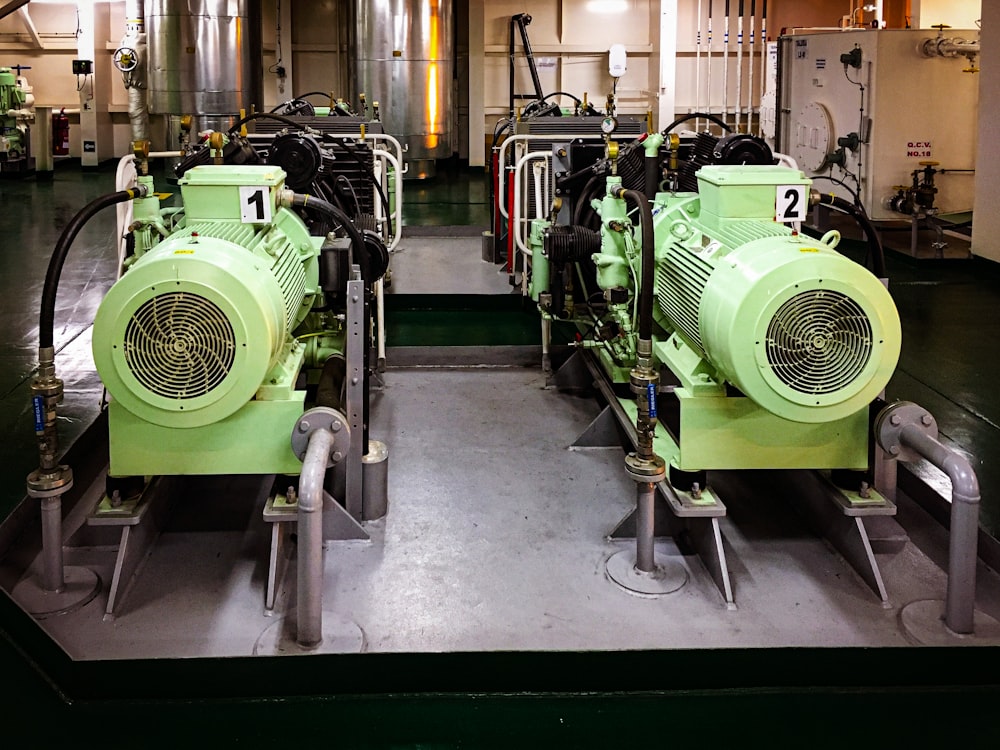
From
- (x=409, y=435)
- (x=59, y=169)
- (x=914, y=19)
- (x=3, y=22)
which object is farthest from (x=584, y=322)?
(x=3, y=22)

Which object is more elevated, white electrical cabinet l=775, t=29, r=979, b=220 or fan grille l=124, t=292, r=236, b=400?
white electrical cabinet l=775, t=29, r=979, b=220

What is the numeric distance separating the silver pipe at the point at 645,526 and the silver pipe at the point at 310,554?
0.90 m

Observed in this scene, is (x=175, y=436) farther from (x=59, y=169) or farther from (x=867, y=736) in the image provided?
(x=59, y=169)

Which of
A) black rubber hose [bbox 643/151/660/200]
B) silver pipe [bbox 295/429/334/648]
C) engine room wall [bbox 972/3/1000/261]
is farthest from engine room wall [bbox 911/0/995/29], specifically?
silver pipe [bbox 295/429/334/648]

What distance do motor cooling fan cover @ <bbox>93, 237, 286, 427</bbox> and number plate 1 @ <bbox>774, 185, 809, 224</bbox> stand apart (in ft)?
5.24

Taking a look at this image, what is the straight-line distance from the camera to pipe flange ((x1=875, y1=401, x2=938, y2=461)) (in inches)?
112

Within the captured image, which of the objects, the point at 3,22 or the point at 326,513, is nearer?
the point at 326,513

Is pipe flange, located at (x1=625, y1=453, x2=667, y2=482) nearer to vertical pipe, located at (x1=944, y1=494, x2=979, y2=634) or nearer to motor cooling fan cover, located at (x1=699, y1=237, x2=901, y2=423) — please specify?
motor cooling fan cover, located at (x1=699, y1=237, x2=901, y2=423)

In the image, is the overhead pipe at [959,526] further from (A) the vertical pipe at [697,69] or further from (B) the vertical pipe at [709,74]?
(B) the vertical pipe at [709,74]

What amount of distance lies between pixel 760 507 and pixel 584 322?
1.50 metres

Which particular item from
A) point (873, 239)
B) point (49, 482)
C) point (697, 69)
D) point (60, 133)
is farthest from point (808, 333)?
point (60, 133)

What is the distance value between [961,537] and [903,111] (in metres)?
6.60

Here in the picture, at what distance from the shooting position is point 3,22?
13.1m

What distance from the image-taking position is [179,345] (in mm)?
2686
